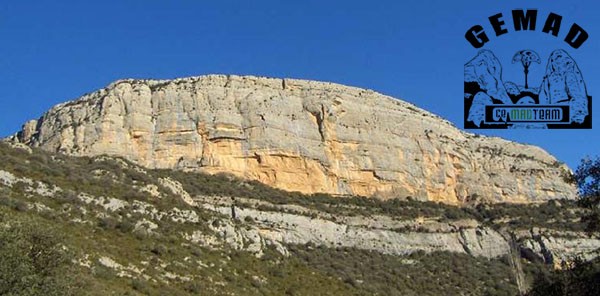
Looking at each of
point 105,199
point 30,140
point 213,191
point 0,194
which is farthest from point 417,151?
point 0,194

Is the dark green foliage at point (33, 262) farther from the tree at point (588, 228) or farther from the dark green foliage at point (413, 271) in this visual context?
the dark green foliage at point (413, 271)

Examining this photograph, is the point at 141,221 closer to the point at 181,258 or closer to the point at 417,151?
Answer: the point at 181,258

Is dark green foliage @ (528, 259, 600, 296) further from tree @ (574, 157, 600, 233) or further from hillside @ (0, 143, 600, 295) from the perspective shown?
hillside @ (0, 143, 600, 295)

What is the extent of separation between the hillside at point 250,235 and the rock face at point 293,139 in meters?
3.21

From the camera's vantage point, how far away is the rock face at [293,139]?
71.9 meters

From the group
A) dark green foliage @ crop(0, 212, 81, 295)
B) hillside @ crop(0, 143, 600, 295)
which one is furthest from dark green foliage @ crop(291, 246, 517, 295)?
dark green foliage @ crop(0, 212, 81, 295)

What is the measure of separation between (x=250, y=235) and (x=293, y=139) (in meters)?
31.3

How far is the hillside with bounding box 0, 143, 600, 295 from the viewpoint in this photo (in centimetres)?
3012

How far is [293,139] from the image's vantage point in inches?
2970

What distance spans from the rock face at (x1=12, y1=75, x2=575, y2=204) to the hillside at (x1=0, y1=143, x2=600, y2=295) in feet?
10.5

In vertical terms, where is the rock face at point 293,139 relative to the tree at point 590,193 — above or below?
above

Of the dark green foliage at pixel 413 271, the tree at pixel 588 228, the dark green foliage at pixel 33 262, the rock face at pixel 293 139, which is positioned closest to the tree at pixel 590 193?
the tree at pixel 588 228

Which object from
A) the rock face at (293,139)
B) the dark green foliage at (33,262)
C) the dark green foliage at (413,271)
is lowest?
the dark green foliage at (33,262)

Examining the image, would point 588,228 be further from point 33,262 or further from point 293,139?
point 293,139
